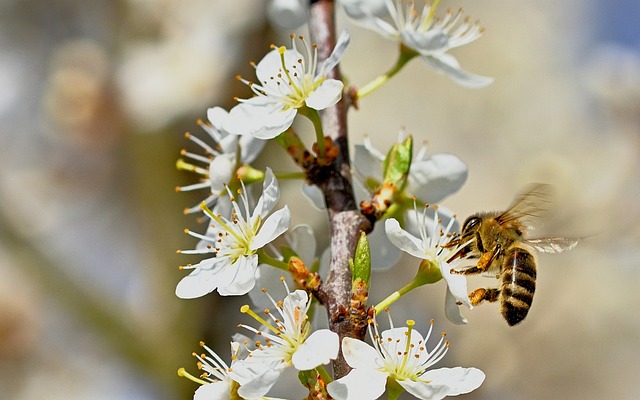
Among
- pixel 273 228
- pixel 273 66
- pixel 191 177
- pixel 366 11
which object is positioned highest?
pixel 191 177

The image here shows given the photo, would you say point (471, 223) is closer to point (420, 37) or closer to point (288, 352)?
point (420, 37)

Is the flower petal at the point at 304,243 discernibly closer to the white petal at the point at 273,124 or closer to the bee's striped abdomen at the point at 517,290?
the white petal at the point at 273,124

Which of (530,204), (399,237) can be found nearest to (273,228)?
(399,237)

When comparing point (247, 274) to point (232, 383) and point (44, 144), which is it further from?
point (44, 144)

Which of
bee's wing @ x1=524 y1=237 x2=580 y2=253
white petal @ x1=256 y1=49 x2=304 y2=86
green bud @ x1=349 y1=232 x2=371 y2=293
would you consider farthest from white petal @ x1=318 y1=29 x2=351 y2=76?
bee's wing @ x1=524 y1=237 x2=580 y2=253

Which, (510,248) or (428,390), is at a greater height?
(510,248)

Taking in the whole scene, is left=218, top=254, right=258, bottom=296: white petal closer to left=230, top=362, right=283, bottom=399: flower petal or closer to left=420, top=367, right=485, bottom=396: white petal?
left=230, top=362, right=283, bottom=399: flower petal

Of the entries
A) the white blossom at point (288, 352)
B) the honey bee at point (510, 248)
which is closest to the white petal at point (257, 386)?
the white blossom at point (288, 352)
